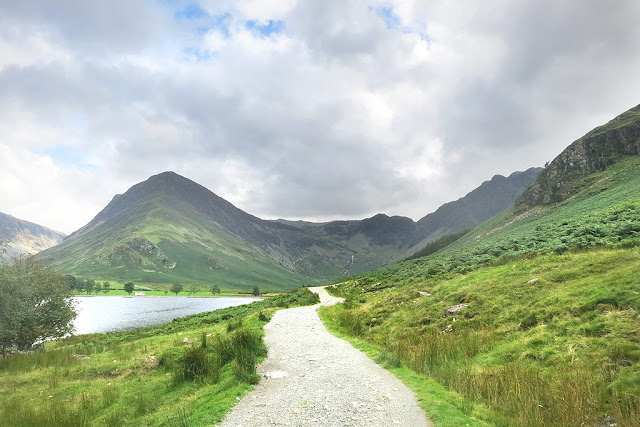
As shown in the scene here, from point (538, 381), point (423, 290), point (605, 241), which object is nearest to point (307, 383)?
point (538, 381)

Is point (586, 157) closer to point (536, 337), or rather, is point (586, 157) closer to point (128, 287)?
point (536, 337)

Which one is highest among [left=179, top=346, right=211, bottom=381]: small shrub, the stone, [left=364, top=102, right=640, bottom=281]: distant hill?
[left=364, top=102, right=640, bottom=281]: distant hill

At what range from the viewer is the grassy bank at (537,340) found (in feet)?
27.2

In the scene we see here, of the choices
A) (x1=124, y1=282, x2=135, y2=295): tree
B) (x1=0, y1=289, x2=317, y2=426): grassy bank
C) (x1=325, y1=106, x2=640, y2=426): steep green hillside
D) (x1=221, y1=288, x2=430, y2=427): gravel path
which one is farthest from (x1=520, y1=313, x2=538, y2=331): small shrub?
(x1=124, y1=282, x2=135, y2=295): tree

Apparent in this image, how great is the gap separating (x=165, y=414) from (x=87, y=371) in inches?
450

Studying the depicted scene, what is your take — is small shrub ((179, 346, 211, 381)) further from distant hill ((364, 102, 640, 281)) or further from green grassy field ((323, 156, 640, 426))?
distant hill ((364, 102, 640, 281))

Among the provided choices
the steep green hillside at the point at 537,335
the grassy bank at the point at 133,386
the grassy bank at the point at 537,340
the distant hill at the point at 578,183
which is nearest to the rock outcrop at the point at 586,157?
the distant hill at the point at 578,183

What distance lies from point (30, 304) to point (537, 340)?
36439 millimetres

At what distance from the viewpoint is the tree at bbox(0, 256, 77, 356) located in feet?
72.7

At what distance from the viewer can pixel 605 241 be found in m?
23.6

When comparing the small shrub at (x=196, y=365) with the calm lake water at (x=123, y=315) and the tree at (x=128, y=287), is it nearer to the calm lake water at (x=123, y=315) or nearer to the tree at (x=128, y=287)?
the calm lake water at (x=123, y=315)

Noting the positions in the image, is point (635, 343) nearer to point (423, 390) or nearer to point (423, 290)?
point (423, 390)

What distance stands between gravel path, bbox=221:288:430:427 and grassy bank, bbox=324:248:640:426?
5.34ft

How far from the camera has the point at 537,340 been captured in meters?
12.5
